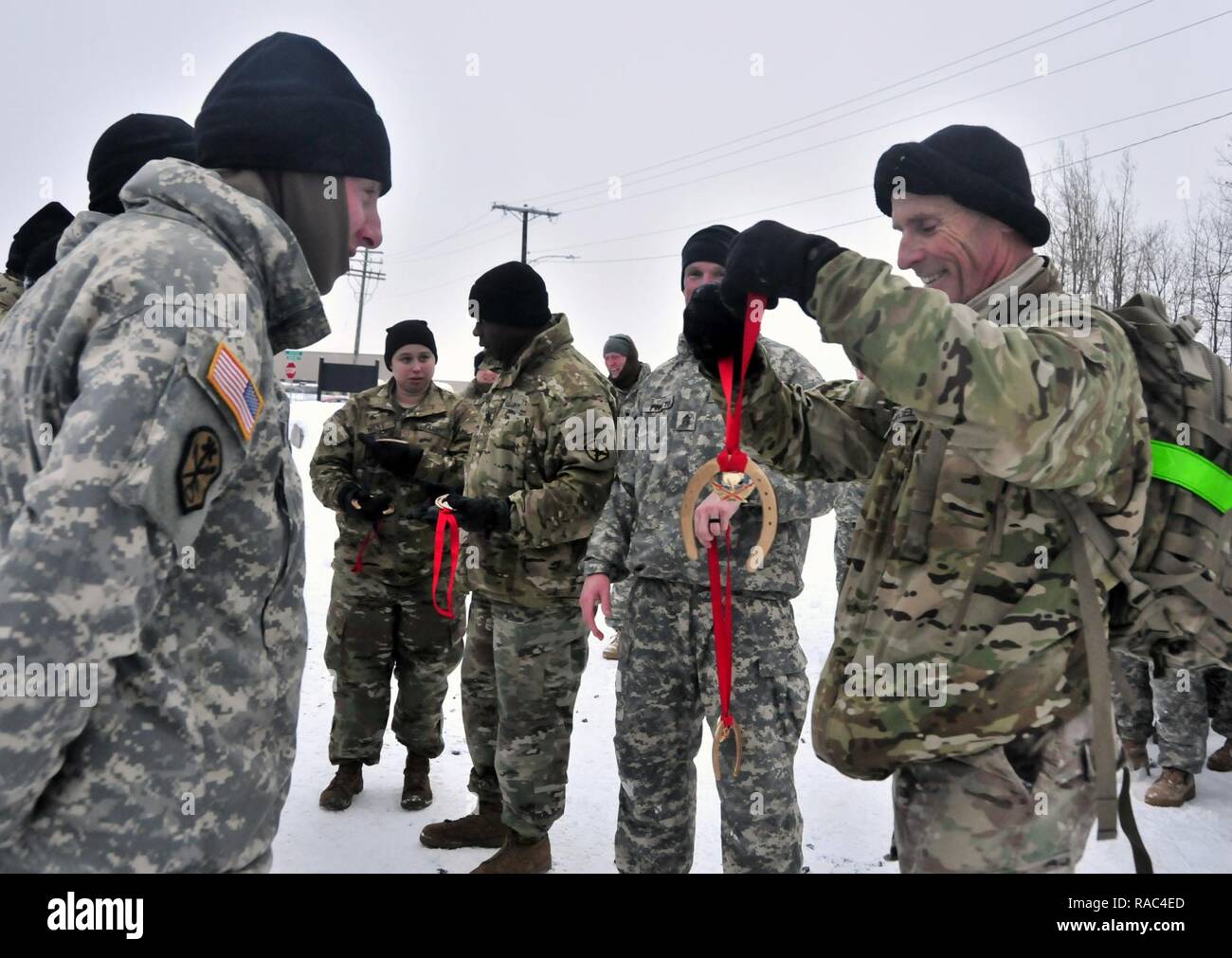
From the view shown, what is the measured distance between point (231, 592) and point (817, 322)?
113cm

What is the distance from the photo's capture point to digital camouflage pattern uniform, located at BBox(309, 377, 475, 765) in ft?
14.7

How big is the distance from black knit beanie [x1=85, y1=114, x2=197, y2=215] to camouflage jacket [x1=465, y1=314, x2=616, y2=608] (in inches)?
60.4

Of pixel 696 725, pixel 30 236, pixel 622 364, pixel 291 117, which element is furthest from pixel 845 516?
pixel 291 117

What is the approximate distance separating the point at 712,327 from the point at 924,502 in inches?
24.1

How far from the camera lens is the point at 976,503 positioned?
1.86 metres

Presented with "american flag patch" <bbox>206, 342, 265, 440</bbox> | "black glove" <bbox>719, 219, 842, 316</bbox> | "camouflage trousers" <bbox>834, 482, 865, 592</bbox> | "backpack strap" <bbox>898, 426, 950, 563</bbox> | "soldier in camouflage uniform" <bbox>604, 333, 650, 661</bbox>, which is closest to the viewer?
"american flag patch" <bbox>206, 342, 265, 440</bbox>

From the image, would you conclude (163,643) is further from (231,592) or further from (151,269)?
(151,269)

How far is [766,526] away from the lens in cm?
300

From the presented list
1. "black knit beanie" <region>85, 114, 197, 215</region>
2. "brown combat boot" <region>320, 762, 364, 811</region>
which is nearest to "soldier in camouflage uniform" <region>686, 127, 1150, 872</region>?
"black knit beanie" <region>85, 114, 197, 215</region>

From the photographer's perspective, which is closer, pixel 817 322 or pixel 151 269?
pixel 151 269

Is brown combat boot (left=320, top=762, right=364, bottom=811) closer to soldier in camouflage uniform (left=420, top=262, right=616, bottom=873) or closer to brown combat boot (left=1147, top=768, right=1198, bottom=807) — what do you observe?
soldier in camouflage uniform (left=420, top=262, right=616, bottom=873)

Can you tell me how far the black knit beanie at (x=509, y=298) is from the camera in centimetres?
397

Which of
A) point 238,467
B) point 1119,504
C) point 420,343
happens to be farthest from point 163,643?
point 420,343
